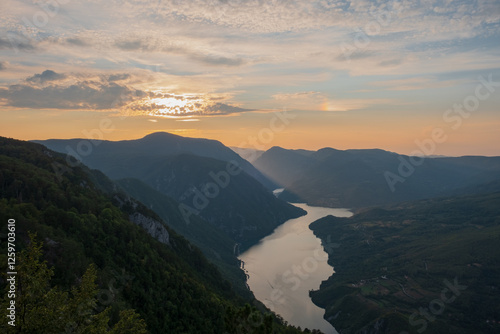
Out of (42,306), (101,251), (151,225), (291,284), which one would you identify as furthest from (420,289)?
(42,306)

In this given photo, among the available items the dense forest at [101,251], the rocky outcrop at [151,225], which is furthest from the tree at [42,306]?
the rocky outcrop at [151,225]

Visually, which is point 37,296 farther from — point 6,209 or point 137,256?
point 137,256

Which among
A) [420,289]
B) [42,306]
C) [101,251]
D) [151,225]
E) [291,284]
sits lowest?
[420,289]

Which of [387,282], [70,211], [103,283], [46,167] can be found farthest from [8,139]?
[387,282]

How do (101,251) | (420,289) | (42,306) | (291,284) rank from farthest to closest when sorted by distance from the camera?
(291,284) → (420,289) → (101,251) → (42,306)

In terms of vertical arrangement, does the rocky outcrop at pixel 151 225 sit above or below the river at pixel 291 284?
above

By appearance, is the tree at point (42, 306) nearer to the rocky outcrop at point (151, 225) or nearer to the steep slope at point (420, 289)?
the rocky outcrop at point (151, 225)

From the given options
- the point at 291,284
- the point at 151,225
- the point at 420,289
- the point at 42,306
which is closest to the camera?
the point at 42,306

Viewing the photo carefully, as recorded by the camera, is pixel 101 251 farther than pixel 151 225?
No

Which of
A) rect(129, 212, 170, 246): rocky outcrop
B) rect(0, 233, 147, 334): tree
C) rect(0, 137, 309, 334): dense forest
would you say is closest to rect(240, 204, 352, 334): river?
rect(0, 137, 309, 334): dense forest

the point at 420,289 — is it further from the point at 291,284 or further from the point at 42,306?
the point at 42,306

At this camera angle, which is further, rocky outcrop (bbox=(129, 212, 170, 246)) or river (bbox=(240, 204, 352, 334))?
river (bbox=(240, 204, 352, 334))

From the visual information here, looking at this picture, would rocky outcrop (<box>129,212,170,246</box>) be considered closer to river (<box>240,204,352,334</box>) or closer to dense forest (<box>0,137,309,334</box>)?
dense forest (<box>0,137,309,334</box>)
